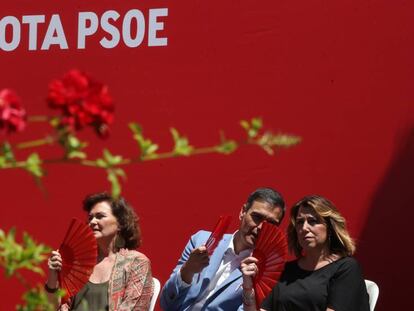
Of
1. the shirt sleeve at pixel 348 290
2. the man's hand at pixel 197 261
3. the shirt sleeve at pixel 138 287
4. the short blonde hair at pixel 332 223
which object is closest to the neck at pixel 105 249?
the shirt sleeve at pixel 138 287

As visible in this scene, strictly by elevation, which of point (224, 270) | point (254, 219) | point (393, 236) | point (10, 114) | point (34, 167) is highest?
point (10, 114)

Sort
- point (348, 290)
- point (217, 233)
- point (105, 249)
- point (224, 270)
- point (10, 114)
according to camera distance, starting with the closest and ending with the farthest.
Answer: point (10, 114) < point (348, 290) < point (217, 233) < point (224, 270) < point (105, 249)

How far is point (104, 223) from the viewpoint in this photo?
5.46 metres

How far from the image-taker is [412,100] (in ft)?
18.3

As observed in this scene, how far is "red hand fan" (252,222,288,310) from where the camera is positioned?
16.5ft

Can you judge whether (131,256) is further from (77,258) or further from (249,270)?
(249,270)

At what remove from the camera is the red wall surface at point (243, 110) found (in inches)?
220

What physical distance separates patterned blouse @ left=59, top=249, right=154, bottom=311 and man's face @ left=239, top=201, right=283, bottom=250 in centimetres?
45

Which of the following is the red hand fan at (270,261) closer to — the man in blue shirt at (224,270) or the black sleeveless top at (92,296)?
the man in blue shirt at (224,270)

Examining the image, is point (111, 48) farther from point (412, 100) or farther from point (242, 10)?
point (412, 100)

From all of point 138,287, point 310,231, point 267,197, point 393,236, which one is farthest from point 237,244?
point 393,236

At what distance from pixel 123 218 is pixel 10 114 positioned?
3.12m

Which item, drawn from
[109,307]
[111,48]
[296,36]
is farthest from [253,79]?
[109,307]

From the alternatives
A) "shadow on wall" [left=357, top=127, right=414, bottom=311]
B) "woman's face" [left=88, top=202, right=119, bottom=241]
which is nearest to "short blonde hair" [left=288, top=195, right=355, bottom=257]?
"shadow on wall" [left=357, top=127, right=414, bottom=311]
